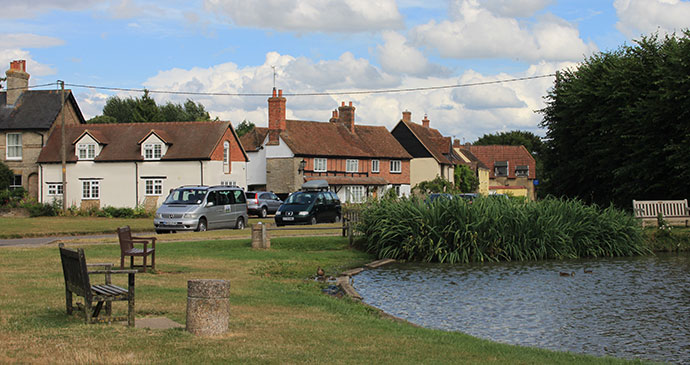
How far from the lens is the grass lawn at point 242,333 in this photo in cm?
815

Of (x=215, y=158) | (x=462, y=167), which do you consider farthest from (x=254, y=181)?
(x=462, y=167)

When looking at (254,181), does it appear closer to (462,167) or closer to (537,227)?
(462,167)

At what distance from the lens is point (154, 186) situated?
52.7 m

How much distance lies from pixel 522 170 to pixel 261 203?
211 feet

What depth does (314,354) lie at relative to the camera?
8.47m

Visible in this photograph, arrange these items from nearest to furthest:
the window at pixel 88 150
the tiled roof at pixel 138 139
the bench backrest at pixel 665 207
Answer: the bench backrest at pixel 665 207 < the tiled roof at pixel 138 139 < the window at pixel 88 150

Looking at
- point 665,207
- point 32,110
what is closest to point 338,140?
point 32,110

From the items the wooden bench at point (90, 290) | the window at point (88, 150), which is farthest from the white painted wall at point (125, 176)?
the wooden bench at point (90, 290)

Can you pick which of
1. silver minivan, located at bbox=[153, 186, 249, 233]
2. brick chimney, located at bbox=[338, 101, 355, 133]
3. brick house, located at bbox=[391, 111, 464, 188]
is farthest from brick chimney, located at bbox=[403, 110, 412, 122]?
silver minivan, located at bbox=[153, 186, 249, 233]

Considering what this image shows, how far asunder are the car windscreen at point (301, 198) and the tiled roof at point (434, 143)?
143 ft

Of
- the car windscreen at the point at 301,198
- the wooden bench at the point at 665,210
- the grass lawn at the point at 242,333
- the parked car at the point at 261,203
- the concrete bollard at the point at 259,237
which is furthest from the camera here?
the parked car at the point at 261,203

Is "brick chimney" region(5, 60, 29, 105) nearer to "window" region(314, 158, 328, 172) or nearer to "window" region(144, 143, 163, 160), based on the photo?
"window" region(144, 143, 163, 160)

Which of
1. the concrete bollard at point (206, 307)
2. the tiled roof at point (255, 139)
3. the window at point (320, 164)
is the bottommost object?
the concrete bollard at point (206, 307)

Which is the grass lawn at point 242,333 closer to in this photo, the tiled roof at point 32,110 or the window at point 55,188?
the window at point 55,188
